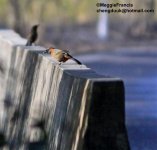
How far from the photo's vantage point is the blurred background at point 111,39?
17094 millimetres

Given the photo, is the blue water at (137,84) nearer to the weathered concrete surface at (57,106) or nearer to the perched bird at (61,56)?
the weathered concrete surface at (57,106)

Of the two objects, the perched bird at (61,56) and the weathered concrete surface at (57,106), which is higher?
the perched bird at (61,56)

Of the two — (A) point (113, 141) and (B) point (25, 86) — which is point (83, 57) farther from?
(A) point (113, 141)

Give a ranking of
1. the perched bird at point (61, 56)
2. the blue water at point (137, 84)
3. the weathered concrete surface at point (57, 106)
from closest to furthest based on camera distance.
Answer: the weathered concrete surface at point (57, 106), the perched bird at point (61, 56), the blue water at point (137, 84)

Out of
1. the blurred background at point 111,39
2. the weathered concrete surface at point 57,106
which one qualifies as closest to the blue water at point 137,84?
the blurred background at point 111,39

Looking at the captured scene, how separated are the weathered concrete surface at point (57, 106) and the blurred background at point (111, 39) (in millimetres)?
2552

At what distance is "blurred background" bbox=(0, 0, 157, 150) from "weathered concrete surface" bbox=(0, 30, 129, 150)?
2.55 metres

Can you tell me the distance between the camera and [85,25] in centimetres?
4494

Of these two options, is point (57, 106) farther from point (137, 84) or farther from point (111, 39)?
point (111, 39)

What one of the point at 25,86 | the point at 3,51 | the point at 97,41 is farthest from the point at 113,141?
the point at 97,41

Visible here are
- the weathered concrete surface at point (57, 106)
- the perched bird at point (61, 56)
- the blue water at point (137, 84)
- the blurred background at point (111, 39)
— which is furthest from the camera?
the blurred background at point (111, 39)

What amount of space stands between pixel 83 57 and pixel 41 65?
18.9 m

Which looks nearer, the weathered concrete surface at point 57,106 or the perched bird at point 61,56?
the weathered concrete surface at point 57,106

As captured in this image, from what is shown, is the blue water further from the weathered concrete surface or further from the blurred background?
the weathered concrete surface
